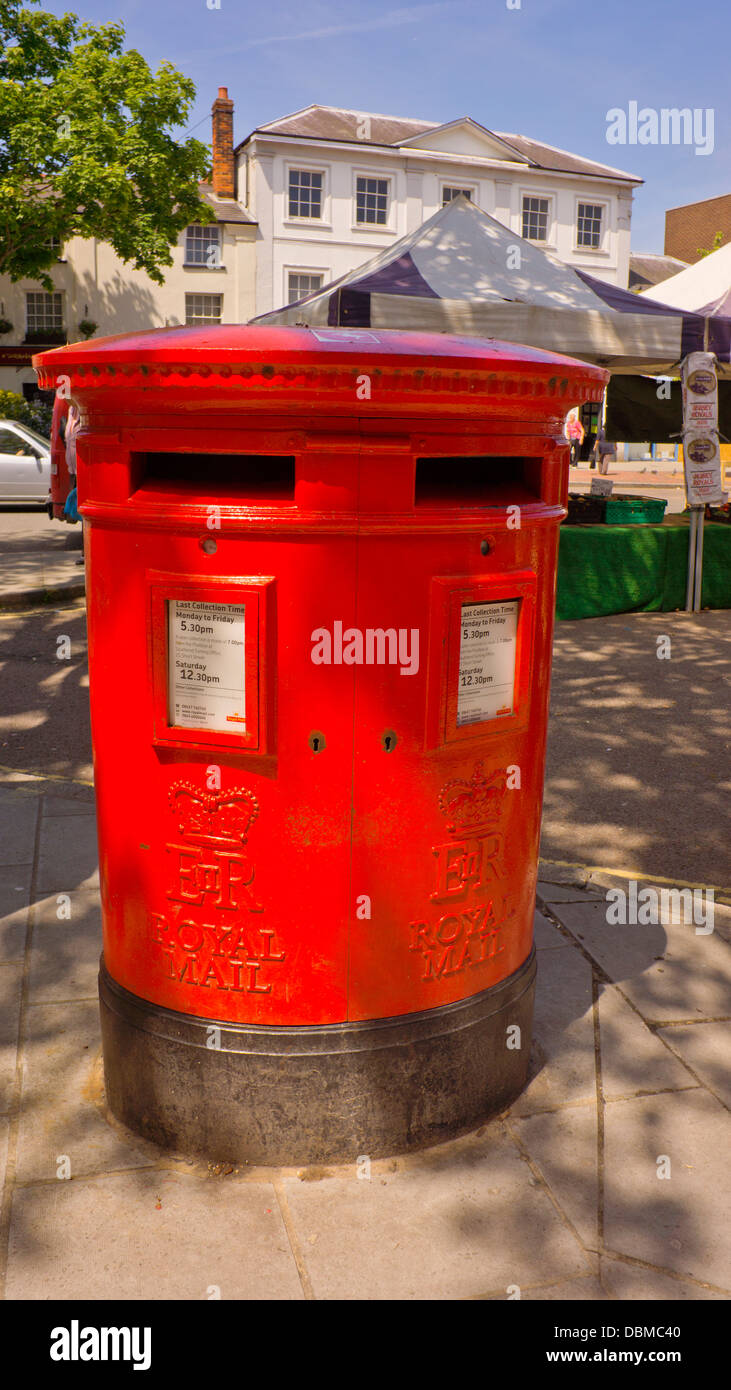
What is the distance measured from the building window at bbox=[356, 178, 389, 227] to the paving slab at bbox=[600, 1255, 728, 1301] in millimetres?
35962

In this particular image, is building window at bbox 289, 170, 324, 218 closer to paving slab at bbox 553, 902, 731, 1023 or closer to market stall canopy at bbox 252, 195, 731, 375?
market stall canopy at bbox 252, 195, 731, 375

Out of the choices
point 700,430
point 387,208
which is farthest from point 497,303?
point 387,208

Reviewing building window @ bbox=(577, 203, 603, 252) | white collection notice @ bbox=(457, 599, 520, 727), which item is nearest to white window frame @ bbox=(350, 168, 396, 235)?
building window @ bbox=(577, 203, 603, 252)

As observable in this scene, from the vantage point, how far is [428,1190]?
239cm

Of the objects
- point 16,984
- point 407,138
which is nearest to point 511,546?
point 16,984

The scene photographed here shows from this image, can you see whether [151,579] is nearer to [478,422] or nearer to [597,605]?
[478,422]

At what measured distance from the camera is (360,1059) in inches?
93.3

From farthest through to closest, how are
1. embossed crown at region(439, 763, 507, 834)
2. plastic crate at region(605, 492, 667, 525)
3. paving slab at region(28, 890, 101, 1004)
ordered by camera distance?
plastic crate at region(605, 492, 667, 525)
paving slab at region(28, 890, 101, 1004)
embossed crown at region(439, 763, 507, 834)

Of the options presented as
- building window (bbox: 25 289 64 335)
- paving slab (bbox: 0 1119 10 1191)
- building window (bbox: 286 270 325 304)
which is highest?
building window (bbox: 286 270 325 304)

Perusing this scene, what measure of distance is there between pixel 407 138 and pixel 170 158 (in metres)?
13.5

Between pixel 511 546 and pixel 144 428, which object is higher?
pixel 144 428

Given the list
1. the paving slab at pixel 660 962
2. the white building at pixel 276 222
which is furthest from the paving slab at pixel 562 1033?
the white building at pixel 276 222

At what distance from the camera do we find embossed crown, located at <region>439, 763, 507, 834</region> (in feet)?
7.62

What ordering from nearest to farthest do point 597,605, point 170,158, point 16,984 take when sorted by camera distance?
point 16,984
point 597,605
point 170,158
